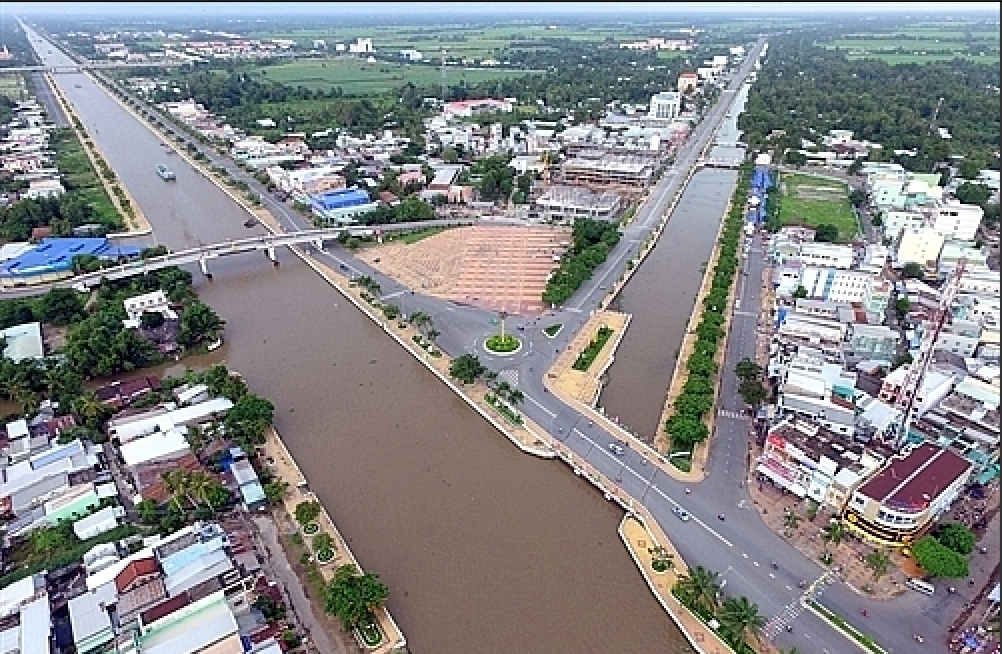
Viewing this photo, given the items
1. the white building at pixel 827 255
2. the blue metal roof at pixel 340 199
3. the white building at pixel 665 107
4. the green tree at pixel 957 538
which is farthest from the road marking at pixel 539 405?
the white building at pixel 665 107

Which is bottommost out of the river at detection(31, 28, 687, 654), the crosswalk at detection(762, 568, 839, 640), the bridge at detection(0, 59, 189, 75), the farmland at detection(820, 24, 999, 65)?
the river at detection(31, 28, 687, 654)

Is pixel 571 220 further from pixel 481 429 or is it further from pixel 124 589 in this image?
pixel 124 589

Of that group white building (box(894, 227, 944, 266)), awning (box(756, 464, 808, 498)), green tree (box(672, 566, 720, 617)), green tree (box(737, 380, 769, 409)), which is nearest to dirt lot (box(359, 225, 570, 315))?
green tree (box(737, 380, 769, 409))

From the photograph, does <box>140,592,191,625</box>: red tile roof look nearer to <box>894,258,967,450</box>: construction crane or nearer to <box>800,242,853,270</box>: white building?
<box>894,258,967,450</box>: construction crane

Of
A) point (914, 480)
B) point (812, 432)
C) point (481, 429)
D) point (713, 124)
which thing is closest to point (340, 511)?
point (481, 429)

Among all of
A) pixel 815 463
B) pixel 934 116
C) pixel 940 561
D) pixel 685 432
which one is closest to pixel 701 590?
pixel 815 463

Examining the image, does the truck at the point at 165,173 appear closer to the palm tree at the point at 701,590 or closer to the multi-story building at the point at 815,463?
the multi-story building at the point at 815,463
